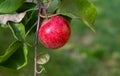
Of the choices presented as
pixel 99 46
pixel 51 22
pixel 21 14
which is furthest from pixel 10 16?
pixel 99 46

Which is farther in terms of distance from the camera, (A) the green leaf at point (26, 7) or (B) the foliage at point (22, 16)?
(A) the green leaf at point (26, 7)

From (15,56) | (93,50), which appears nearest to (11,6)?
(15,56)

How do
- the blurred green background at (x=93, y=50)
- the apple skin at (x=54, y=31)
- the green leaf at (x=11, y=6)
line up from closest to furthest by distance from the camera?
the apple skin at (x=54, y=31) → the green leaf at (x=11, y=6) → the blurred green background at (x=93, y=50)

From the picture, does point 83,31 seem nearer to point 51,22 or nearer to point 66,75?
point 66,75

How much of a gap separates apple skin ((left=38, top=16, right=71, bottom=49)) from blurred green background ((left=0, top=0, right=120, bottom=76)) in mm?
2422

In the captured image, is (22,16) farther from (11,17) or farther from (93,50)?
(93,50)

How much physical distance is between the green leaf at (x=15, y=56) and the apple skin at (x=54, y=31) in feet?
0.40

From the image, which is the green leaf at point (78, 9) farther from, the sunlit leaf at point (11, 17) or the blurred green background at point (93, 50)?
the blurred green background at point (93, 50)

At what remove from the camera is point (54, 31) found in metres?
1.01

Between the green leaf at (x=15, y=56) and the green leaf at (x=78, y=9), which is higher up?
the green leaf at (x=78, y=9)

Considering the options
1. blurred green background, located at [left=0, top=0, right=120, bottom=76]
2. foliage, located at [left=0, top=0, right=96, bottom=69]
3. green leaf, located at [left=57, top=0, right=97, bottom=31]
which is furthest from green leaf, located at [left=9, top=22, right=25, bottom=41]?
blurred green background, located at [left=0, top=0, right=120, bottom=76]

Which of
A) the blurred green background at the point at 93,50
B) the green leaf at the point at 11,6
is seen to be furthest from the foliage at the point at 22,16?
the blurred green background at the point at 93,50

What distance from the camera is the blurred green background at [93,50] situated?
379 centimetres

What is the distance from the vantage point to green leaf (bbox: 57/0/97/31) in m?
1.04
